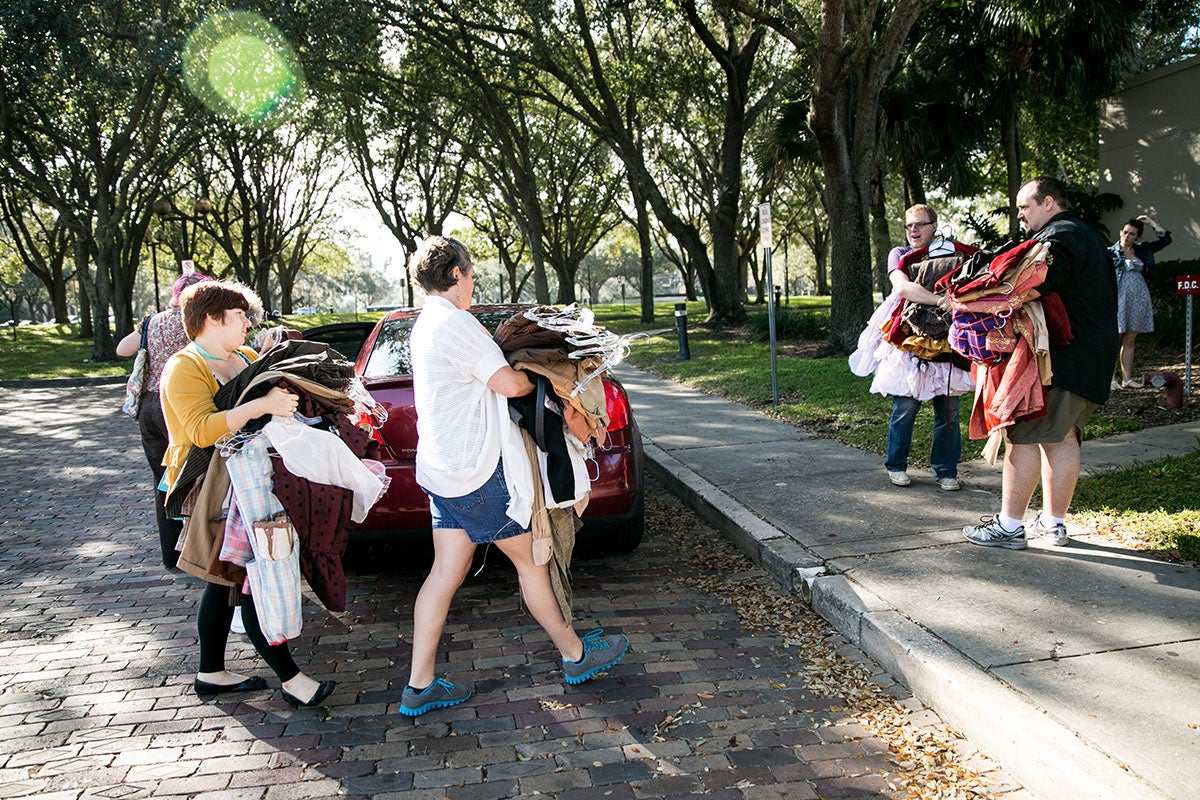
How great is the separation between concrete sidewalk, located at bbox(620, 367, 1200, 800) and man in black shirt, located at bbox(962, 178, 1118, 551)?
290mm

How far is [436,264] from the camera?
3.30 metres

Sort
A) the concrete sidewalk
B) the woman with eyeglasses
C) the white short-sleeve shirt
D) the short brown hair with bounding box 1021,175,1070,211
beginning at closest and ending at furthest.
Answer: the concrete sidewalk → the white short-sleeve shirt → the short brown hair with bounding box 1021,175,1070,211 → the woman with eyeglasses

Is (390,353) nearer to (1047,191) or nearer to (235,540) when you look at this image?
(235,540)

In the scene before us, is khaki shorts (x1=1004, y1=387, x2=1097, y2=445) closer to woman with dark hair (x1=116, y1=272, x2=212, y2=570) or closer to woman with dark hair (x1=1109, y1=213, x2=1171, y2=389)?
woman with dark hair (x1=116, y1=272, x2=212, y2=570)

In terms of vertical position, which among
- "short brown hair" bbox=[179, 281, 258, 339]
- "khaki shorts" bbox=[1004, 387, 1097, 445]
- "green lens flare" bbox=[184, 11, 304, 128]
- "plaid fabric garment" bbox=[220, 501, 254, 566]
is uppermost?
"green lens flare" bbox=[184, 11, 304, 128]

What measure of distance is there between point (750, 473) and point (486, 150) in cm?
2350

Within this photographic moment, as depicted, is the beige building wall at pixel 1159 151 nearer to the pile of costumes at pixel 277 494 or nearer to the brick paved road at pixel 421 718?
the brick paved road at pixel 421 718

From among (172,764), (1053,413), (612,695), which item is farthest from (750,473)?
(172,764)

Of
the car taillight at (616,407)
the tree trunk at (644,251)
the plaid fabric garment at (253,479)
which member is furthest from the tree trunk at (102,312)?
the plaid fabric garment at (253,479)

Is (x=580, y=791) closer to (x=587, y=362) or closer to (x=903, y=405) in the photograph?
(x=587, y=362)

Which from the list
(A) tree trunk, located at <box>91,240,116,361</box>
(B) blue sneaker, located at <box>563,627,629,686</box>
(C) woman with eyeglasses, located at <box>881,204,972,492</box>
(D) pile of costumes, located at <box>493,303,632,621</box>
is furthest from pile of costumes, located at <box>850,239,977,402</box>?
(A) tree trunk, located at <box>91,240,116,361</box>

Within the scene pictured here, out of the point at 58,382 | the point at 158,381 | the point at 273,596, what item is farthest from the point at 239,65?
the point at 273,596

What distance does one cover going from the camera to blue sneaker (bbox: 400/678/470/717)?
3.37 m

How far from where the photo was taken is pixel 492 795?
2.83 metres
